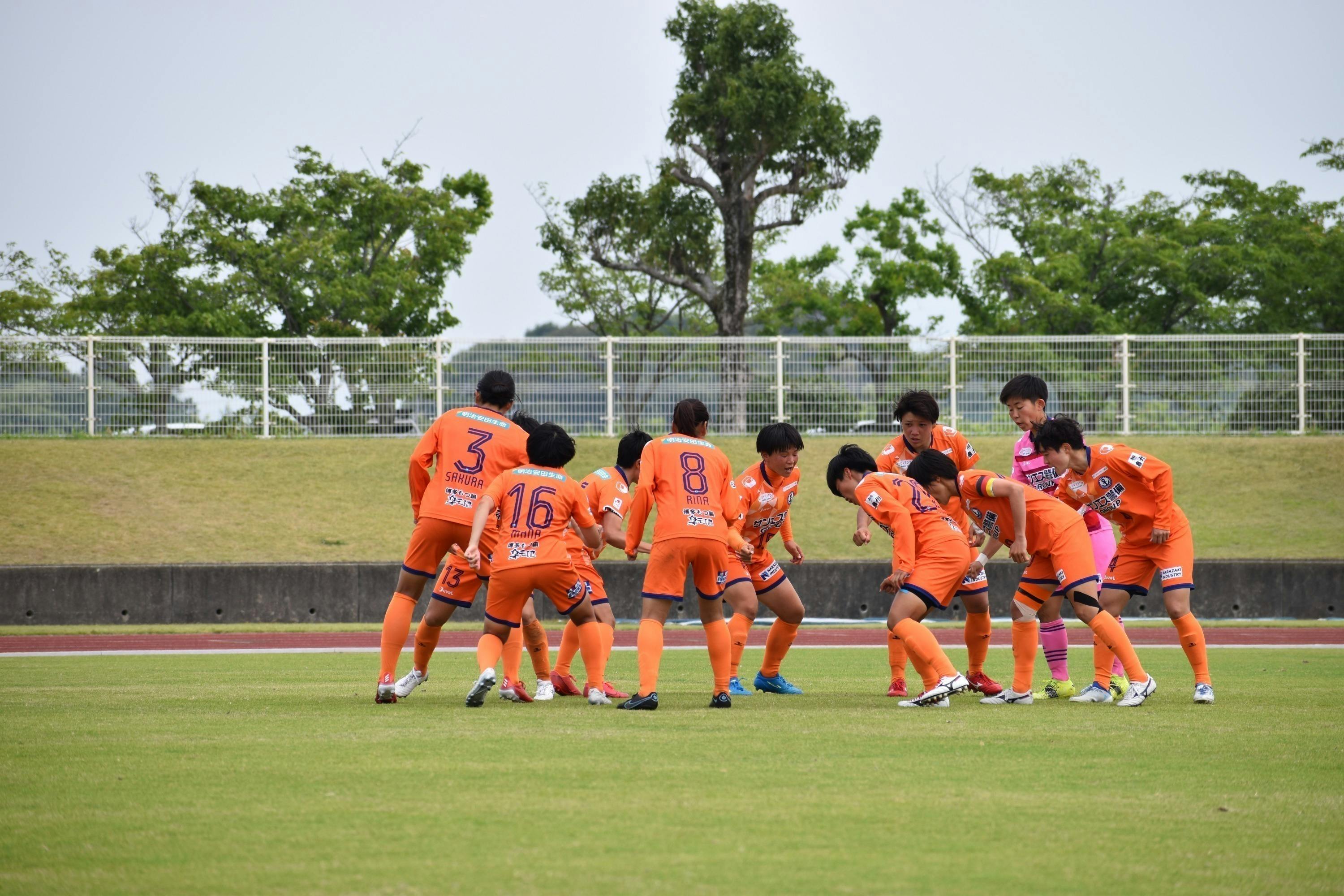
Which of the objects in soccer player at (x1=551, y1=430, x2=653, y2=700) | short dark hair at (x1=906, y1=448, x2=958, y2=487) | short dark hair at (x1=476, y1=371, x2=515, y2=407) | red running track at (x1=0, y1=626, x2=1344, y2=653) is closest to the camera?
short dark hair at (x1=906, y1=448, x2=958, y2=487)

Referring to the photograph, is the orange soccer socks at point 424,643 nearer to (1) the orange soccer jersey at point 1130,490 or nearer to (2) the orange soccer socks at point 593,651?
(2) the orange soccer socks at point 593,651

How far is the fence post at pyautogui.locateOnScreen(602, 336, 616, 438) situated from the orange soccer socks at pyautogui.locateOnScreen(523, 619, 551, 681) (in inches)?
634

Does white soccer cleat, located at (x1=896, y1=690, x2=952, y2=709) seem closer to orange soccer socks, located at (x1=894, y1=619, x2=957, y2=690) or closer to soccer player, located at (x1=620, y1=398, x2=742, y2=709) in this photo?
orange soccer socks, located at (x1=894, y1=619, x2=957, y2=690)

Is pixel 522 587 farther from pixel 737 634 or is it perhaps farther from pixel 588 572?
pixel 737 634

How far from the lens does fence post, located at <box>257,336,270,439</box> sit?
82.9 feet

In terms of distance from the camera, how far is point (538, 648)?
30.8ft

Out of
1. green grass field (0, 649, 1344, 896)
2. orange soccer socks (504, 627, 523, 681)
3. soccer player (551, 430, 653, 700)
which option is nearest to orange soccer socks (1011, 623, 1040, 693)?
green grass field (0, 649, 1344, 896)

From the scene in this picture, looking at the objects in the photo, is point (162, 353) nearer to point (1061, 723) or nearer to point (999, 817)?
point (1061, 723)

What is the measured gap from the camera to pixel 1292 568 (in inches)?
746

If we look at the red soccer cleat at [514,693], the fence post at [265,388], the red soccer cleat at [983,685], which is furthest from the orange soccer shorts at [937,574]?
the fence post at [265,388]

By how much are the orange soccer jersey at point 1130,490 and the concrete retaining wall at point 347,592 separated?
31.5 ft

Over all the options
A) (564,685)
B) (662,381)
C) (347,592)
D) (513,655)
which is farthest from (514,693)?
(662,381)

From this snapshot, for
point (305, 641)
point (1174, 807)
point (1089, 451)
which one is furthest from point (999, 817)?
point (305, 641)

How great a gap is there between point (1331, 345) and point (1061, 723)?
2080 cm
